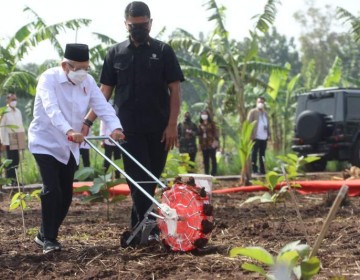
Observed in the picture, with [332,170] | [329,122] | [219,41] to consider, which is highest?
[219,41]

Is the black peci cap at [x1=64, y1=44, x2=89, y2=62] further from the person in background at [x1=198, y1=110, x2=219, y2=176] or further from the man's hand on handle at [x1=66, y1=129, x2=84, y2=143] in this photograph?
the person in background at [x1=198, y1=110, x2=219, y2=176]

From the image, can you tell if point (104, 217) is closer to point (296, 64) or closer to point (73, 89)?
point (73, 89)

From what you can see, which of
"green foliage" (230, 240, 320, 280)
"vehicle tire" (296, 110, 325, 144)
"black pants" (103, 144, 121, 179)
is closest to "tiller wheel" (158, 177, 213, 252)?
"green foliage" (230, 240, 320, 280)

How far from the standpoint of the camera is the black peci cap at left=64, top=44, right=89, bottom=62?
5707 mm

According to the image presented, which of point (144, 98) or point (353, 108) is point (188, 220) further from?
point (353, 108)

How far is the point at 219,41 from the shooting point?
16797mm

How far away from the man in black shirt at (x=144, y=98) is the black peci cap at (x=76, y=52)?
0.42 m

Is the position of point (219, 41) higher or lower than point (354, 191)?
higher

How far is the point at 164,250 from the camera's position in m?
5.66

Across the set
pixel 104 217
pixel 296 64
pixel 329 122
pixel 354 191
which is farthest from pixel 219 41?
pixel 296 64

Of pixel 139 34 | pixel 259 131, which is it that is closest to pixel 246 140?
pixel 259 131

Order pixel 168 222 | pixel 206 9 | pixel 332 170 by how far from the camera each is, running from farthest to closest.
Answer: pixel 332 170 < pixel 206 9 < pixel 168 222

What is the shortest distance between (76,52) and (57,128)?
21.6 inches

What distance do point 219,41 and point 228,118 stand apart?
14322 millimetres
